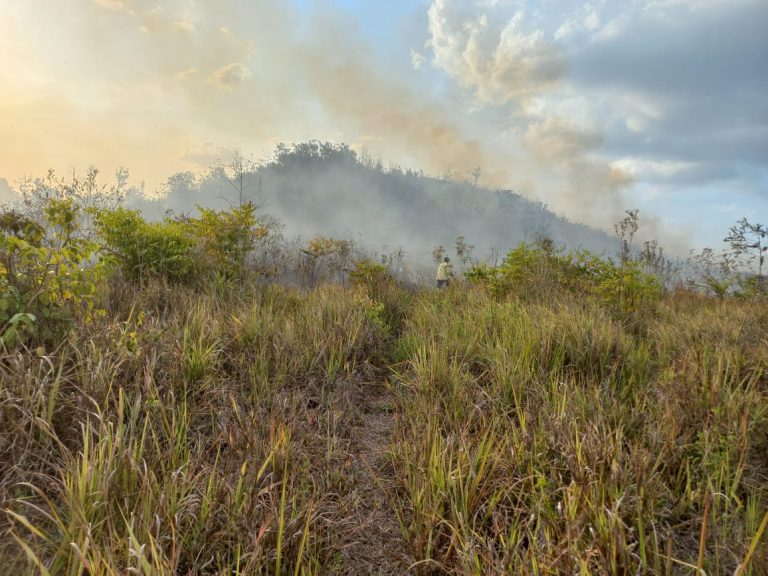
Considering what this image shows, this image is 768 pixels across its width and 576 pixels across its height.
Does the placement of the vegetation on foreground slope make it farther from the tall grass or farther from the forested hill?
the forested hill

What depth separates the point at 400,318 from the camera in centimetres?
691

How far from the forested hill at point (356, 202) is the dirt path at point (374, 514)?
192 feet

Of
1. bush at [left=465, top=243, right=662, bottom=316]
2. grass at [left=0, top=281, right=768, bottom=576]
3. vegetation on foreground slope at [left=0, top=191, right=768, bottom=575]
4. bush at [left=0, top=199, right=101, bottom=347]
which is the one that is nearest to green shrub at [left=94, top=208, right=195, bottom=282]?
vegetation on foreground slope at [left=0, top=191, right=768, bottom=575]

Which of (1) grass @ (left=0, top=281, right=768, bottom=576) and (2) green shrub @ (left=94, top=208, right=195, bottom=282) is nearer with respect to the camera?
(1) grass @ (left=0, top=281, right=768, bottom=576)

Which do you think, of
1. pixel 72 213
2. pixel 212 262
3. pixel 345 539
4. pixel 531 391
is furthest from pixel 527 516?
pixel 212 262

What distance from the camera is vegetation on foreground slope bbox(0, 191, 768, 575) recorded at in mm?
1817

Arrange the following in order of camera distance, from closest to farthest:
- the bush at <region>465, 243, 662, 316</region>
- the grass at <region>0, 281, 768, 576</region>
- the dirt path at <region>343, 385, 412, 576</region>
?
the grass at <region>0, 281, 768, 576</region>, the dirt path at <region>343, 385, 412, 576</region>, the bush at <region>465, 243, 662, 316</region>

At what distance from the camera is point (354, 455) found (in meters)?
3.02

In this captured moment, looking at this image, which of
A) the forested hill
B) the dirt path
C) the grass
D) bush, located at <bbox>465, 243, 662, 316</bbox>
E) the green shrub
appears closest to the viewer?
the grass

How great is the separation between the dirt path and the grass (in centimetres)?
3

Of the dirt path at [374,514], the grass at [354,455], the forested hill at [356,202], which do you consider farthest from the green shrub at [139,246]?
the forested hill at [356,202]

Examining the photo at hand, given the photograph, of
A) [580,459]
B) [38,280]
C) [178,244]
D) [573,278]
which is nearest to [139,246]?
[178,244]

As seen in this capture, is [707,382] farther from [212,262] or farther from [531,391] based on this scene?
[212,262]

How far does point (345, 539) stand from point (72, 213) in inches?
140
